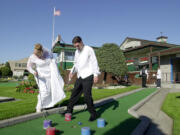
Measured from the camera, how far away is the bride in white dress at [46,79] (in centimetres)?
424

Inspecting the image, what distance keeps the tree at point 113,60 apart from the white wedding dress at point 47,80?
10.5 meters

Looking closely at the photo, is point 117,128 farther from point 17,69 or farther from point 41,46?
point 17,69

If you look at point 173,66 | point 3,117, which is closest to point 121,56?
point 173,66

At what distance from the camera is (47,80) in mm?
4438

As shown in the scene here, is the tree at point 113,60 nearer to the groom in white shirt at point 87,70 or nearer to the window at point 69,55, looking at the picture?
the groom in white shirt at point 87,70

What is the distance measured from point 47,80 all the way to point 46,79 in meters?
0.04

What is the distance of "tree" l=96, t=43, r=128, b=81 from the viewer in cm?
1452

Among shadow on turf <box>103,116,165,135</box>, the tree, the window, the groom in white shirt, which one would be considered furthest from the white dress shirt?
the window

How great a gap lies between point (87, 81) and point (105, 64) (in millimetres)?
11227

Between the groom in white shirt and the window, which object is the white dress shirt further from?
the window

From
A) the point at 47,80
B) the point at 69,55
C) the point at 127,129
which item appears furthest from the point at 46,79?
the point at 69,55

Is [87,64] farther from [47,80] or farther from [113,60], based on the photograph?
[113,60]

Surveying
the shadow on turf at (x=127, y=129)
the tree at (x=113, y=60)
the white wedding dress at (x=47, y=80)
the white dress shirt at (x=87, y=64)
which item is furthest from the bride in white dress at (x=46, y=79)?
the tree at (x=113, y=60)

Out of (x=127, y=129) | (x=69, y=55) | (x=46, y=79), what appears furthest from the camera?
(x=69, y=55)
